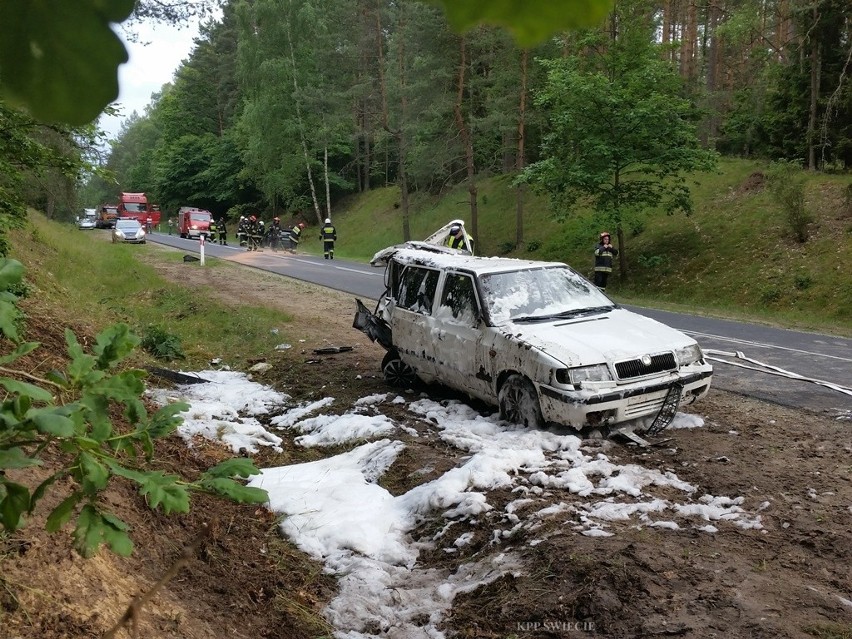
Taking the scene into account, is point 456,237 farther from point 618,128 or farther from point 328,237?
point 328,237

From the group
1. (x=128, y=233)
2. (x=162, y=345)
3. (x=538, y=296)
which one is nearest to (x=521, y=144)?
(x=162, y=345)

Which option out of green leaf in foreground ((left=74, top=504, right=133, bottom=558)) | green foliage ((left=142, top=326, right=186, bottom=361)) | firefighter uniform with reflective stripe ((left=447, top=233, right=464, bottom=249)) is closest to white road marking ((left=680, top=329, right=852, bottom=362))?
firefighter uniform with reflective stripe ((left=447, top=233, right=464, bottom=249))

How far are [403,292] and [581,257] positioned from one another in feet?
51.6

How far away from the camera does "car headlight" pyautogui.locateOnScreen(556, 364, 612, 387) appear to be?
536 centimetres

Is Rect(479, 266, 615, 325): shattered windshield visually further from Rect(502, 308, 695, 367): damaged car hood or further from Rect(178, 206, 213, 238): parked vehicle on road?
Rect(178, 206, 213, 238): parked vehicle on road

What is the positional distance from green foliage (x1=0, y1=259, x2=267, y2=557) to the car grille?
432 cm

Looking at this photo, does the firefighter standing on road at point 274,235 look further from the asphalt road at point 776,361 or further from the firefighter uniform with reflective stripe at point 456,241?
the firefighter uniform with reflective stripe at point 456,241

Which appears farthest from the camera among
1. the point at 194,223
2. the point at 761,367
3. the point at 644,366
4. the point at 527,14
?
the point at 194,223

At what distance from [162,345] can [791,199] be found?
48.4 feet

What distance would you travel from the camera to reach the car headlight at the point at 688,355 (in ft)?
19.1

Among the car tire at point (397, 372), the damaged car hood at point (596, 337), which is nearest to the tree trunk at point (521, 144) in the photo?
the car tire at point (397, 372)

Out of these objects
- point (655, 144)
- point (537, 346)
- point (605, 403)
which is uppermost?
point (655, 144)

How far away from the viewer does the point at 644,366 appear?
5598 millimetres

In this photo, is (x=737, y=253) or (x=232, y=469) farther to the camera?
(x=737, y=253)
